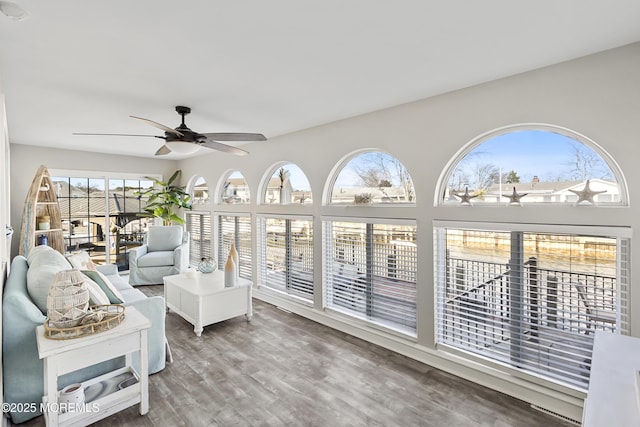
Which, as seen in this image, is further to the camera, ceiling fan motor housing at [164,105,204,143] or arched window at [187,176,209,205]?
arched window at [187,176,209,205]

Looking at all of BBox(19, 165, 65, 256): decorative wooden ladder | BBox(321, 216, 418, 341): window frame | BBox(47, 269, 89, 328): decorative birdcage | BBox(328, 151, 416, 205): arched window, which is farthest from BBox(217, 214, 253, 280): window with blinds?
BBox(47, 269, 89, 328): decorative birdcage

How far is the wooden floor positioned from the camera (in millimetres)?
2197

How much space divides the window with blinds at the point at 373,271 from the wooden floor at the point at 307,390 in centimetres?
39

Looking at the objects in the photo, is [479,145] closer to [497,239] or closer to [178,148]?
[497,239]

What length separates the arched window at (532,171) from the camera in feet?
7.25

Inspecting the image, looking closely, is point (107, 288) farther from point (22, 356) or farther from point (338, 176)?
point (338, 176)

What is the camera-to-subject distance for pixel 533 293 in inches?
96.4

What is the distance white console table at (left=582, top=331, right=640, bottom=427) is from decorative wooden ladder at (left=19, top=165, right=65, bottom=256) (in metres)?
6.48

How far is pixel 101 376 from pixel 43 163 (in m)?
4.92

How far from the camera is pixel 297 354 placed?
3115 mm

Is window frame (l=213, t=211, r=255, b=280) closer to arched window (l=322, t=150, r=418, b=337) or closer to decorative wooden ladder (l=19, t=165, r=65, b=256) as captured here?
arched window (l=322, t=150, r=418, b=337)

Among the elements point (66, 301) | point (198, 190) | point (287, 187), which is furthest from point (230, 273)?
point (198, 190)

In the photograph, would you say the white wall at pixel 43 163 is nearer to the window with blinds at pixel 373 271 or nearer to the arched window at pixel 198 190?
the arched window at pixel 198 190

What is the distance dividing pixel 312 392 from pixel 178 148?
2.62m
